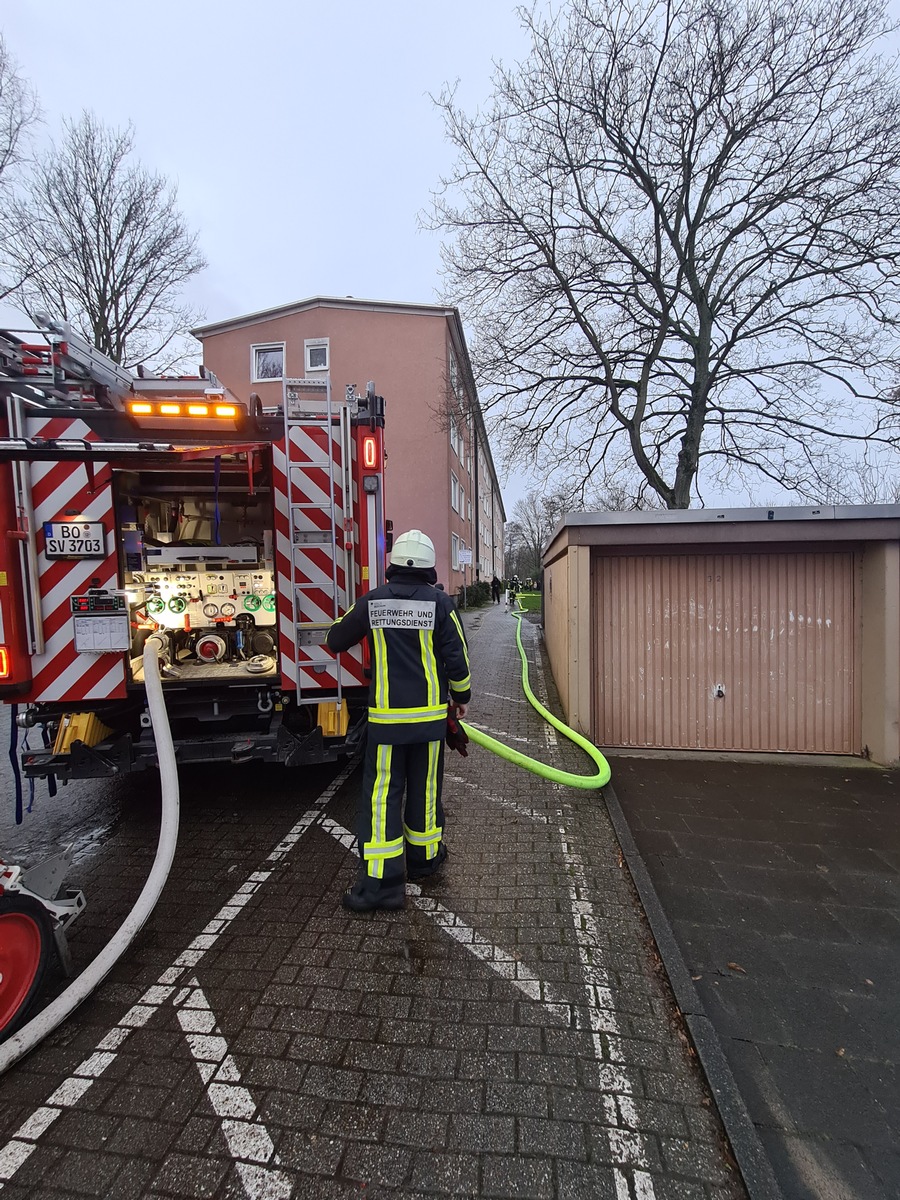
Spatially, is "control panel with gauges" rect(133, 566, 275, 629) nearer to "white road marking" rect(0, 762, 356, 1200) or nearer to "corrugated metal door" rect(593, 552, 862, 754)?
"white road marking" rect(0, 762, 356, 1200)

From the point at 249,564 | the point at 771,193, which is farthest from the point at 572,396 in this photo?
the point at 249,564

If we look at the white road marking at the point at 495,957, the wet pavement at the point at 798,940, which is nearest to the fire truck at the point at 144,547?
the white road marking at the point at 495,957

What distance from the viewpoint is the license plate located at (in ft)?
12.3

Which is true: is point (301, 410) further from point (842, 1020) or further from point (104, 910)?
point (842, 1020)

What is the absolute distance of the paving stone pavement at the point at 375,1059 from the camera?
177 centimetres

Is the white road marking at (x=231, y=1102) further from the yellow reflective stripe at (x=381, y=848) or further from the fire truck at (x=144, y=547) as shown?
the fire truck at (x=144, y=547)

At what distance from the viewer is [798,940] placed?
3.03 m

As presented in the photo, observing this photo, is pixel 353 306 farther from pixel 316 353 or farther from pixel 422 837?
pixel 422 837

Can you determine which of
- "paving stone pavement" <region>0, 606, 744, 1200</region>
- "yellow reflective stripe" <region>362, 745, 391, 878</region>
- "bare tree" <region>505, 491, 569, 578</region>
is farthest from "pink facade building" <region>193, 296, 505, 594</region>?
"bare tree" <region>505, 491, 569, 578</region>

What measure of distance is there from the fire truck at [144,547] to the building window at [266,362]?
568 inches

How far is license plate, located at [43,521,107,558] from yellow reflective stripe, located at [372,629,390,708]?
7.02 ft

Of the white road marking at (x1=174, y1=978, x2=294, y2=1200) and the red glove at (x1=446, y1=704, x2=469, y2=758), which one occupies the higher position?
the red glove at (x1=446, y1=704, x2=469, y2=758)

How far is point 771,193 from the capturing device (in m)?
11.1

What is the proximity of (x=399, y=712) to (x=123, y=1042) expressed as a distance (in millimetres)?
1753
